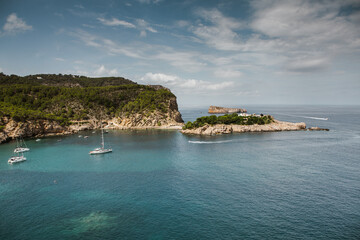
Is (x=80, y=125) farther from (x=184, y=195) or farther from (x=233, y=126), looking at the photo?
(x=184, y=195)

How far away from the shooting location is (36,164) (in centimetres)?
6072

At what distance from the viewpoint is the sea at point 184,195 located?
29531 mm

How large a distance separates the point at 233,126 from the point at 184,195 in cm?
7955

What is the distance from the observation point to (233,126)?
11412 cm

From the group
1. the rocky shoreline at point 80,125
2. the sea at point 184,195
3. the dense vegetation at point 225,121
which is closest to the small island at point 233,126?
the dense vegetation at point 225,121

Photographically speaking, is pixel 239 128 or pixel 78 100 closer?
pixel 239 128

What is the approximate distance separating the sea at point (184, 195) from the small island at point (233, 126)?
127 ft

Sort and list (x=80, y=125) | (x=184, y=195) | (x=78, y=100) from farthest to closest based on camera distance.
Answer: (x=78, y=100) → (x=80, y=125) → (x=184, y=195)

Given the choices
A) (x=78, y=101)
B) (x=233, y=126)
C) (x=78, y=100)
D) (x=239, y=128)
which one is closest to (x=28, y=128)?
(x=78, y=101)

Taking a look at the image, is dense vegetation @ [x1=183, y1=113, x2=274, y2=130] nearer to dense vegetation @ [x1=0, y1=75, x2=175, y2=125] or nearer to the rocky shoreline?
the rocky shoreline

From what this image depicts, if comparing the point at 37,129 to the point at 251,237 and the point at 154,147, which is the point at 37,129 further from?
the point at 251,237

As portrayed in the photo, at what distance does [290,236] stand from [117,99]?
14779 cm

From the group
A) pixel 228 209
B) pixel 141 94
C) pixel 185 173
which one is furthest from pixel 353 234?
pixel 141 94

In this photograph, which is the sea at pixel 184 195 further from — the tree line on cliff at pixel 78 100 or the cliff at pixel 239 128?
the tree line on cliff at pixel 78 100
